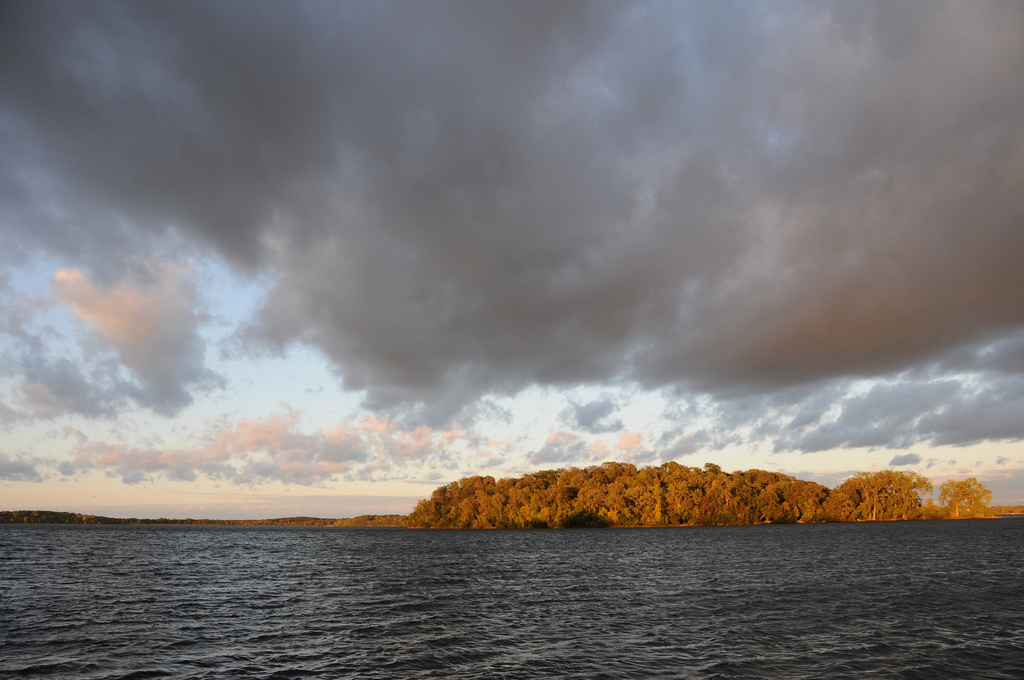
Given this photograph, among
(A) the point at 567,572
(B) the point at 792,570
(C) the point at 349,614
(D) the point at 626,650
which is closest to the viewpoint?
(D) the point at 626,650

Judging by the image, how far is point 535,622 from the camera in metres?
33.8

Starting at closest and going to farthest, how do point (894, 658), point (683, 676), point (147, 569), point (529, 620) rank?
point (683, 676), point (894, 658), point (529, 620), point (147, 569)

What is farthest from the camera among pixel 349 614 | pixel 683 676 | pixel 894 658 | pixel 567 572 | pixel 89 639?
pixel 567 572

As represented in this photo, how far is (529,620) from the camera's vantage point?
113 feet

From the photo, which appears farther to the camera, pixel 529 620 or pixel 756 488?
pixel 756 488

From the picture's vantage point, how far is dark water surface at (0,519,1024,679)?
2450 centimetres

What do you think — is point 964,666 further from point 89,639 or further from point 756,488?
point 756,488

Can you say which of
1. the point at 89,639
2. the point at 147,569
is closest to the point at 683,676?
the point at 89,639

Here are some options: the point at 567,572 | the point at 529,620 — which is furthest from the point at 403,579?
the point at 529,620

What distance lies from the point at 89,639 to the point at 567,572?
4213cm

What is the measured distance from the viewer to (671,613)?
3538cm

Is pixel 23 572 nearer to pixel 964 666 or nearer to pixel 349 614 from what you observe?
pixel 349 614

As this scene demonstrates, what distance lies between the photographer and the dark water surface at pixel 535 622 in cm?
2450

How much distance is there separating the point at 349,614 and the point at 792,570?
4381 centimetres
